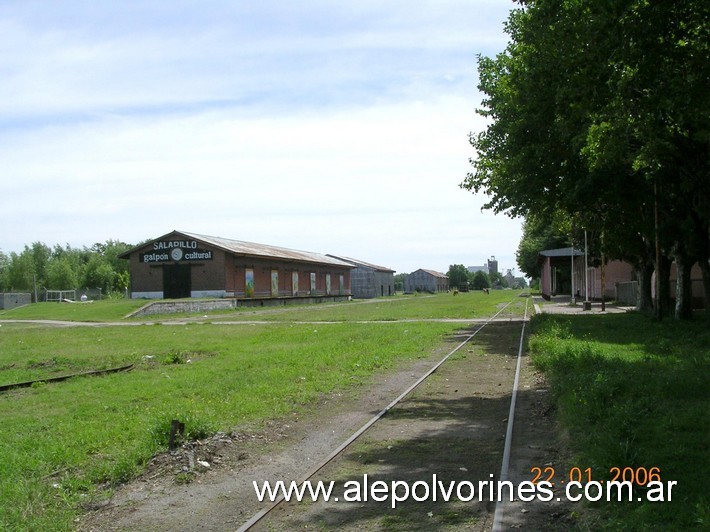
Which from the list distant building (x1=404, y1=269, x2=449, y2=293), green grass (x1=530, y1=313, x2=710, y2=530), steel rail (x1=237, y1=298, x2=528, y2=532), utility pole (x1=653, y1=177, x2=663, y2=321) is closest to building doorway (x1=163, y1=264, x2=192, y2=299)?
utility pole (x1=653, y1=177, x2=663, y2=321)

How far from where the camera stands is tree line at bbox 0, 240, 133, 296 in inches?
4311

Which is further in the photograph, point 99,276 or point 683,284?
point 99,276

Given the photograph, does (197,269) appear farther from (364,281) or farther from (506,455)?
(506,455)

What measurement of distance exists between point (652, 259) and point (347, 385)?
2100cm

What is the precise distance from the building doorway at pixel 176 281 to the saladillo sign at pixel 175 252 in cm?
75

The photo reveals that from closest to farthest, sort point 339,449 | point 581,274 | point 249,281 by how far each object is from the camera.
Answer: point 339,449, point 581,274, point 249,281

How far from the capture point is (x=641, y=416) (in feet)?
27.6

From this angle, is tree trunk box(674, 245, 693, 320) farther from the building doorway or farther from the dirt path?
the building doorway

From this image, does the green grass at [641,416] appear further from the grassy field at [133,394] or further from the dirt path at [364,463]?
the grassy field at [133,394]

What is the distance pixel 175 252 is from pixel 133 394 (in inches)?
2101

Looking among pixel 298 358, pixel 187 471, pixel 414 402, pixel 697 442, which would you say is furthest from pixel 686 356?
pixel 187 471

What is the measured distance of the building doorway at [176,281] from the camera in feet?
208

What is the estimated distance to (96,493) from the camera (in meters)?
6.78

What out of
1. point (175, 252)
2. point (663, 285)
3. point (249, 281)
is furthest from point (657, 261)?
point (175, 252)
